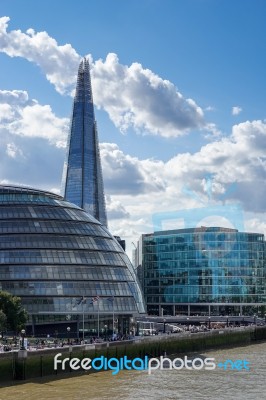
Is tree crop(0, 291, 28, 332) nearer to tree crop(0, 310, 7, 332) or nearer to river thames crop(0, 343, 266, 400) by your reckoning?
tree crop(0, 310, 7, 332)

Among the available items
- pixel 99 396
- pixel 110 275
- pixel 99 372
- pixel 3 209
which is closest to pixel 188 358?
pixel 99 372

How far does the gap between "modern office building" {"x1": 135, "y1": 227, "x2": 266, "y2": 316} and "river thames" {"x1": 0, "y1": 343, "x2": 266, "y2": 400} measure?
344ft

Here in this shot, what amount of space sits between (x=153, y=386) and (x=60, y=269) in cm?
4336

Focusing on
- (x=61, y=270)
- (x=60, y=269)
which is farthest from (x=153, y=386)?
(x=60, y=269)

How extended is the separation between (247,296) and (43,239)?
291 ft

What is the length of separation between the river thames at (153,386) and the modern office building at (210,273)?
104877mm

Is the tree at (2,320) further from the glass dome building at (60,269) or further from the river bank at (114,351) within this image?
the glass dome building at (60,269)

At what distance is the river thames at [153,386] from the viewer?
2019 inches

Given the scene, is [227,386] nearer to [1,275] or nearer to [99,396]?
[99,396]

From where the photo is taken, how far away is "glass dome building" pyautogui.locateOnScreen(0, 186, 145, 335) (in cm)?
9444

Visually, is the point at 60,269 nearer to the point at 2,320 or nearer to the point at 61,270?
the point at 61,270

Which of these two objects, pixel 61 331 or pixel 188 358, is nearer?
pixel 188 358

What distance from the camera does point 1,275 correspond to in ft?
311

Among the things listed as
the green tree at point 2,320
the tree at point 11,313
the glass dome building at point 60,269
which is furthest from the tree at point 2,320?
the glass dome building at point 60,269
